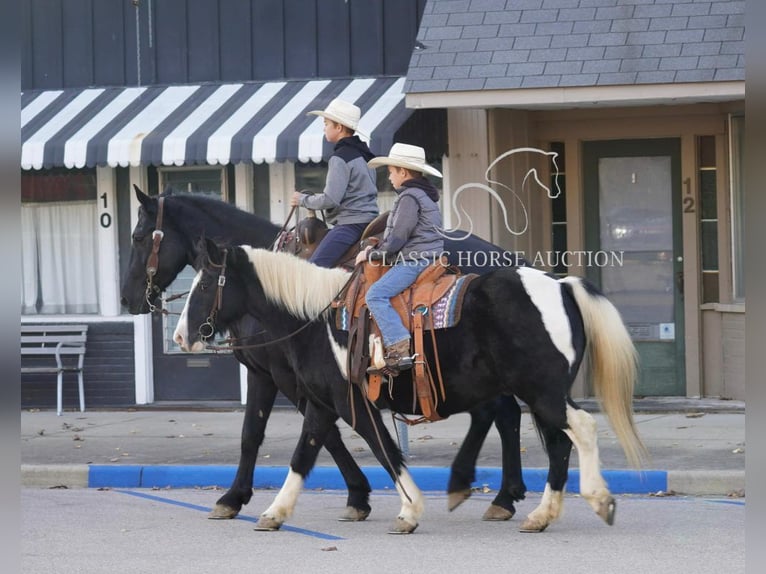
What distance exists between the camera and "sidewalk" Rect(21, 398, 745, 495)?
9.44 meters

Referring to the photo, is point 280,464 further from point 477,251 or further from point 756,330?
point 756,330

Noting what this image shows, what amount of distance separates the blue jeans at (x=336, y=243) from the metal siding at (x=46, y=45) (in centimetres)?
691

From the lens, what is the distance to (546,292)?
745 cm

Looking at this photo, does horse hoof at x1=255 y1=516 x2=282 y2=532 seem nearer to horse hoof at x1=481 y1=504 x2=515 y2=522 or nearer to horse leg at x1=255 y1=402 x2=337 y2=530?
horse leg at x1=255 y1=402 x2=337 y2=530

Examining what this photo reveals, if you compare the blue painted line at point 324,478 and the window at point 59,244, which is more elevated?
the window at point 59,244

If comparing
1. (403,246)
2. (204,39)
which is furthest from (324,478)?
(204,39)

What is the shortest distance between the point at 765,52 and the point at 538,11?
33.3 ft

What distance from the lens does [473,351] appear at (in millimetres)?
7559

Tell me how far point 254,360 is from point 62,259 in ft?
21.7

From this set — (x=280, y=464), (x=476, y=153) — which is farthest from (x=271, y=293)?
(x=476, y=153)

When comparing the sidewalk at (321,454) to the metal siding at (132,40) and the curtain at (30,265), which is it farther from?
the metal siding at (132,40)

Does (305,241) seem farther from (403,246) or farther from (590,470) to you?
(590,470)

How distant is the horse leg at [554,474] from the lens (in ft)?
24.6

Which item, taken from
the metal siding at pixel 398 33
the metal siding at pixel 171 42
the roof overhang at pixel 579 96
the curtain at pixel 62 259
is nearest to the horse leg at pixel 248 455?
the roof overhang at pixel 579 96
